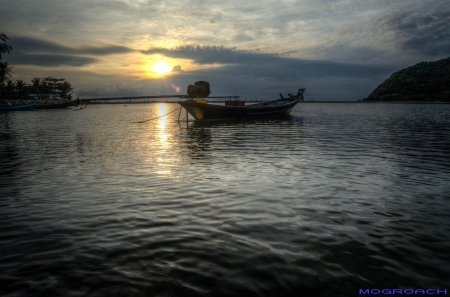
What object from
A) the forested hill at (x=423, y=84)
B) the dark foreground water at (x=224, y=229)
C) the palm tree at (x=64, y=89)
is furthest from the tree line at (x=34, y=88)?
the forested hill at (x=423, y=84)

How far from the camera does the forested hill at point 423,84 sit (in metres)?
165

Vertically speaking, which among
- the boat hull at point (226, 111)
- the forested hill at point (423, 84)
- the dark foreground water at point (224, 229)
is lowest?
the dark foreground water at point (224, 229)

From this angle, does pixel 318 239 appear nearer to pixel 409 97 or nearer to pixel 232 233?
pixel 232 233

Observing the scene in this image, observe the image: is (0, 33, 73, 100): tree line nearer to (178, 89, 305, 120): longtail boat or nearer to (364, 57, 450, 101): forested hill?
(178, 89, 305, 120): longtail boat

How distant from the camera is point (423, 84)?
174m

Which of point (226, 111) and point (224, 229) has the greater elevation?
point (226, 111)

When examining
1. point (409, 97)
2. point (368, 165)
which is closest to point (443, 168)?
point (368, 165)

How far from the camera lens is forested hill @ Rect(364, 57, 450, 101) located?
165 m

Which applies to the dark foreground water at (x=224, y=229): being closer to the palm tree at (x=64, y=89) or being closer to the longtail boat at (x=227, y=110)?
the longtail boat at (x=227, y=110)

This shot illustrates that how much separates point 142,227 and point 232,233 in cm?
181

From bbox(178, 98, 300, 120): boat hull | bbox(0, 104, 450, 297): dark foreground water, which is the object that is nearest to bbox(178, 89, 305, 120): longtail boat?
bbox(178, 98, 300, 120): boat hull

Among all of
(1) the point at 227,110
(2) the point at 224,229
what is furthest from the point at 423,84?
(2) the point at 224,229

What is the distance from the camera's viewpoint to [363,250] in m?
4.89

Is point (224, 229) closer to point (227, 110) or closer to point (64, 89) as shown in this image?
point (227, 110)
